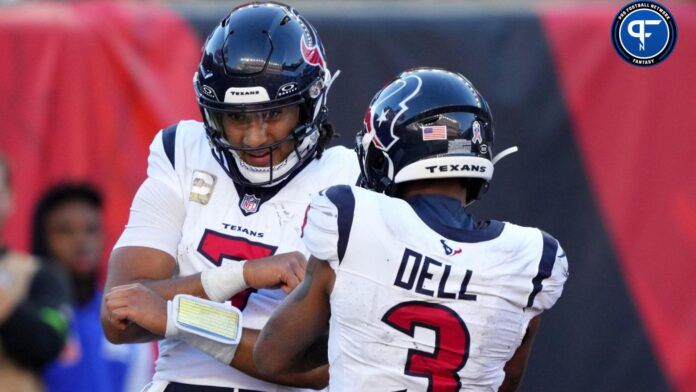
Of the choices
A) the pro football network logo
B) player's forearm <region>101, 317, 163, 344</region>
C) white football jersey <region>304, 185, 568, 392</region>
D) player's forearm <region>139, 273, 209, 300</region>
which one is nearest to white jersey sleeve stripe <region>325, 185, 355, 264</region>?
white football jersey <region>304, 185, 568, 392</region>

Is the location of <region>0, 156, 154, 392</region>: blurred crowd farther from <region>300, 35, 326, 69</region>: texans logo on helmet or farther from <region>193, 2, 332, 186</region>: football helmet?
<region>300, 35, 326, 69</region>: texans logo on helmet

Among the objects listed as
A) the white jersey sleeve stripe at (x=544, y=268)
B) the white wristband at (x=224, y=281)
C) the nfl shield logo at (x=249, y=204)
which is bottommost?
the white wristband at (x=224, y=281)

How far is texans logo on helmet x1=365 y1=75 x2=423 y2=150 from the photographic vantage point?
3.12m

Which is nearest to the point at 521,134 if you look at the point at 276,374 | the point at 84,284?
the point at 84,284

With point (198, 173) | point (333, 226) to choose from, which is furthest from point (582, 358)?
point (333, 226)

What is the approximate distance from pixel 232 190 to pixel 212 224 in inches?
5.4

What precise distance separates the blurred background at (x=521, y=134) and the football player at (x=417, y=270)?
2.90m

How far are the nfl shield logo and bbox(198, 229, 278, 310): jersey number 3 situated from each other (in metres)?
0.10

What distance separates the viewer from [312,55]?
147 inches

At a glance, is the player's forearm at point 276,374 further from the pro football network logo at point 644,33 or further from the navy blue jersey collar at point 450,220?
the pro football network logo at point 644,33

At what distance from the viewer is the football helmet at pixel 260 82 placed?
11.7 ft

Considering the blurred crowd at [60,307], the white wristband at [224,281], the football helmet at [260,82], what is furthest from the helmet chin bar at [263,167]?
the blurred crowd at [60,307]

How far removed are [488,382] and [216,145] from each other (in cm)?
111

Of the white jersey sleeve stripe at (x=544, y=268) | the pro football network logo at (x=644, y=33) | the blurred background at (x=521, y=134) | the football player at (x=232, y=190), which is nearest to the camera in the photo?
the white jersey sleeve stripe at (x=544, y=268)
